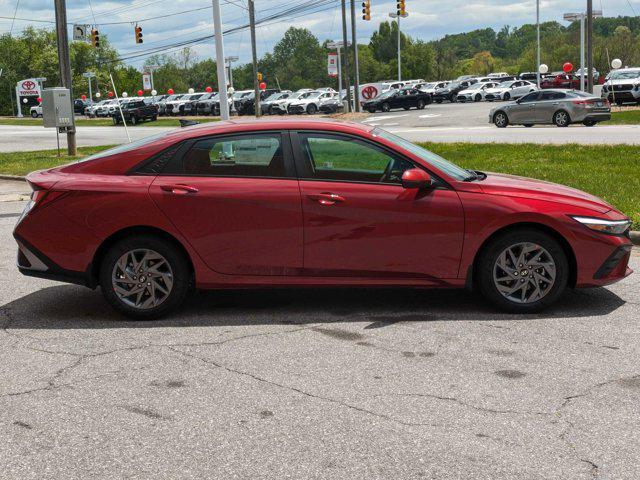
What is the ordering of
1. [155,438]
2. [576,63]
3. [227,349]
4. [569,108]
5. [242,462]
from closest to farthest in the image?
[242,462] → [155,438] → [227,349] → [569,108] → [576,63]

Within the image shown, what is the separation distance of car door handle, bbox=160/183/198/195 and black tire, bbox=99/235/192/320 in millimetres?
378

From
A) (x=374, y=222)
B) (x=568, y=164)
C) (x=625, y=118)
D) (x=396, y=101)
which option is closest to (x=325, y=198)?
(x=374, y=222)

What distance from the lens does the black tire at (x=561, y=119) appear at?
105ft

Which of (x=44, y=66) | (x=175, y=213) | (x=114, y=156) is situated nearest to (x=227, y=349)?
(x=175, y=213)

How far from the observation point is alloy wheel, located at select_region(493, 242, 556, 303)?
6680mm

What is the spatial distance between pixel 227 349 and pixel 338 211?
4.49 feet

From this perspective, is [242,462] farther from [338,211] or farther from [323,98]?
[323,98]

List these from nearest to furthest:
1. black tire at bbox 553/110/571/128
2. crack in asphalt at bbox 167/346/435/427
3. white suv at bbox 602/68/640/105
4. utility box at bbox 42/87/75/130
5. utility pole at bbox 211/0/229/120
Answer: crack in asphalt at bbox 167/346/435/427
utility pole at bbox 211/0/229/120
utility box at bbox 42/87/75/130
black tire at bbox 553/110/571/128
white suv at bbox 602/68/640/105

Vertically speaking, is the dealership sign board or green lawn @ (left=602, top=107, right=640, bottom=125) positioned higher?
the dealership sign board

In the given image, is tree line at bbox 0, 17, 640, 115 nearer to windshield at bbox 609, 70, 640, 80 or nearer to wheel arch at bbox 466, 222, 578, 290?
windshield at bbox 609, 70, 640, 80

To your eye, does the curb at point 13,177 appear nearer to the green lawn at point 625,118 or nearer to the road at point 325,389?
the road at point 325,389

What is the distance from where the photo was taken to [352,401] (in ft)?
16.0

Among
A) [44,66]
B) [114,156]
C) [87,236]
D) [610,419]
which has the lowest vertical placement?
[610,419]

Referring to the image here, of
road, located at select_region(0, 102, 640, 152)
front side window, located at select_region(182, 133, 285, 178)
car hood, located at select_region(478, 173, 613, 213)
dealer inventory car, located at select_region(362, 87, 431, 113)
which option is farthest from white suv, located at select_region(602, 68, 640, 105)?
front side window, located at select_region(182, 133, 285, 178)
